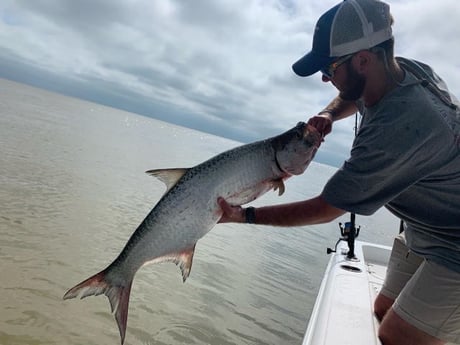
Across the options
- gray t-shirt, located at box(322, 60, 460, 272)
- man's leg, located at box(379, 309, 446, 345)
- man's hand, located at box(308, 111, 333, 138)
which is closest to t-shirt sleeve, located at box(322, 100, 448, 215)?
gray t-shirt, located at box(322, 60, 460, 272)

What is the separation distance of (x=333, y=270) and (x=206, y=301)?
2.12m

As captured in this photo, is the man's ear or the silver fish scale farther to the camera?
the silver fish scale

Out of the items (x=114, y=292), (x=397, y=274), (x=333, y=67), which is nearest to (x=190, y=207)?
(x=114, y=292)

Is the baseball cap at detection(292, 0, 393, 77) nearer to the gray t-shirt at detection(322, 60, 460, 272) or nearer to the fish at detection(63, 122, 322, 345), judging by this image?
the gray t-shirt at detection(322, 60, 460, 272)

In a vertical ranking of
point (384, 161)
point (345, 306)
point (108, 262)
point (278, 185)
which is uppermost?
point (384, 161)

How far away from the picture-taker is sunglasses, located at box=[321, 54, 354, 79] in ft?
9.64

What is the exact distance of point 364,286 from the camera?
5.25 m

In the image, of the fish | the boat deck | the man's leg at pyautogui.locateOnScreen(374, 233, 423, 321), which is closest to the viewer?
the fish

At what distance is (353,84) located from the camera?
3033 millimetres

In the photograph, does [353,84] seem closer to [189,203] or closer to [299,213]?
[299,213]

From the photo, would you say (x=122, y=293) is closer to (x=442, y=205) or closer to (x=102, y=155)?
(x=442, y=205)

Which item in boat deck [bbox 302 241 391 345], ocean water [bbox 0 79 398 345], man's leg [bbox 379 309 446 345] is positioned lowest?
ocean water [bbox 0 79 398 345]

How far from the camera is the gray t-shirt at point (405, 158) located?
8.95 feet

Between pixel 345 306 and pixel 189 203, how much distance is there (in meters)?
2.41
